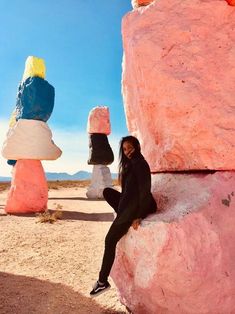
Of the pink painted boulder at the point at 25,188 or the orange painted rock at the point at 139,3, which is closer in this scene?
the orange painted rock at the point at 139,3

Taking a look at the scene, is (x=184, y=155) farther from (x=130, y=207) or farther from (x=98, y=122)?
(x=98, y=122)

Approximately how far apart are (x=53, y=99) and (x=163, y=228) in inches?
317

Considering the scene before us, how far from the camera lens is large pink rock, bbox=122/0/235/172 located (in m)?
3.29

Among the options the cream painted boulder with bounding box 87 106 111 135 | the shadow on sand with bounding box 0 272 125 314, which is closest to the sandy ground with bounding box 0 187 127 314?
the shadow on sand with bounding box 0 272 125 314

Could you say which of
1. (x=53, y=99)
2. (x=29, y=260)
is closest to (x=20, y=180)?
(x=53, y=99)

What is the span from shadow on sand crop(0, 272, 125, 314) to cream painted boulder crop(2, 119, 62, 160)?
5722 millimetres

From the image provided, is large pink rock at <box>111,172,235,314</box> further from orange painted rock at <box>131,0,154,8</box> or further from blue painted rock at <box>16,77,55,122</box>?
blue painted rock at <box>16,77,55,122</box>

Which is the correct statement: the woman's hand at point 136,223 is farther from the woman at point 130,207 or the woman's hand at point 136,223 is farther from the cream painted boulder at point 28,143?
the cream painted boulder at point 28,143

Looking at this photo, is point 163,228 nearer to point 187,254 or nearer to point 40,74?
point 187,254

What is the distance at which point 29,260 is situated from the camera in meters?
5.27

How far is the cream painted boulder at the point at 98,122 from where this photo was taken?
14641 mm

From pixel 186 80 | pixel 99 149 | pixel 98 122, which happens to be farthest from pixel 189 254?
pixel 98 122

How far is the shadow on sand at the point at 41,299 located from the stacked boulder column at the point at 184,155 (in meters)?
0.44

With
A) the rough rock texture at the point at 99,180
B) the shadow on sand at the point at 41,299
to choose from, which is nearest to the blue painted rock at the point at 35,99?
the rough rock texture at the point at 99,180
